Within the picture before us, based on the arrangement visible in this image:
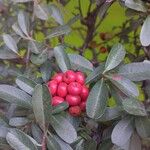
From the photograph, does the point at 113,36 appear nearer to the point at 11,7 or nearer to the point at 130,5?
the point at 11,7

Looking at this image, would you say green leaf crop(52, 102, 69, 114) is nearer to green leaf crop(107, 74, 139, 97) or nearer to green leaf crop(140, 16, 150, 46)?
green leaf crop(107, 74, 139, 97)

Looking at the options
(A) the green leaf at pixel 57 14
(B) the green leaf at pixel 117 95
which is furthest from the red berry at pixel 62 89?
(A) the green leaf at pixel 57 14

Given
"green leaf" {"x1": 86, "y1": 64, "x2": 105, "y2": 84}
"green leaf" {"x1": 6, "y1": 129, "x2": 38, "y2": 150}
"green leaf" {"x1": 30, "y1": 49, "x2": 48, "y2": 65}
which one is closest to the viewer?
"green leaf" {"x1": 6, "y1": 129, "x2": 38, "y2": 150}

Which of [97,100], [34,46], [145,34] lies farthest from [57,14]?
[97,100]

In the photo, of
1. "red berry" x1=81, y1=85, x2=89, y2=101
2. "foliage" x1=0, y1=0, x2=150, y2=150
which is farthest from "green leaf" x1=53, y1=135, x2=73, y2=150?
"red berry" x1=81, y1=85, x2=89, y2=101

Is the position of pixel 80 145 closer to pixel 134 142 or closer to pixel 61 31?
pixel 134 142

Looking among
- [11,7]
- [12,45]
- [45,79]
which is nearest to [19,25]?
[12,45]

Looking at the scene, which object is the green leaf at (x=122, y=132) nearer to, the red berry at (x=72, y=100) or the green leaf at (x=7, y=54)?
the red berry at (x=72, y=100)
